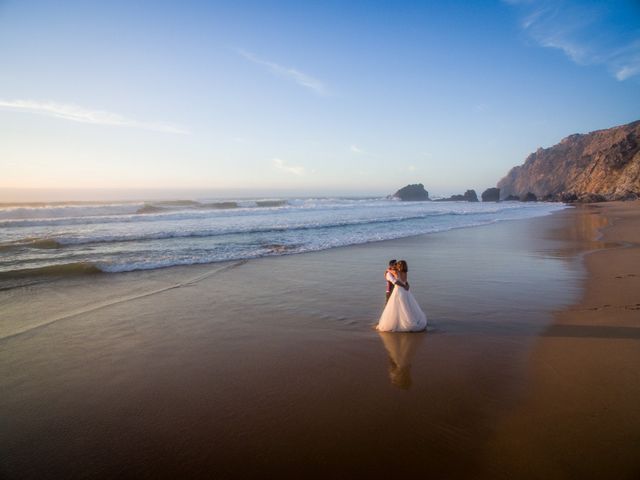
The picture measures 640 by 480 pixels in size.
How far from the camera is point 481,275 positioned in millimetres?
9555

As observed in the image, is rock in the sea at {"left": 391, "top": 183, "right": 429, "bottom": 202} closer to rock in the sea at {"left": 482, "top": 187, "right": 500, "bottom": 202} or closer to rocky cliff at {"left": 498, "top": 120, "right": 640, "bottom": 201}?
rock in the sea at {"left": 482, "top": 187, "right": 500, "bottom": 202}

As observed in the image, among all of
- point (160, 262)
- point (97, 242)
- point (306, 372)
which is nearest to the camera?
point (306, 372)

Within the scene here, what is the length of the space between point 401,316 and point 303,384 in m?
2.28

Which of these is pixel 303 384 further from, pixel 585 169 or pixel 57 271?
pixel 585 169

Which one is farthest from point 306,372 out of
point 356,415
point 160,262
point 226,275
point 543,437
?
point 160,262

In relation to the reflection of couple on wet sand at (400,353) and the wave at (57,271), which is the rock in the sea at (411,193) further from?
the reflection of couple on wet sand at (400,353)

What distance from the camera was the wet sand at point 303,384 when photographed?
117 inches

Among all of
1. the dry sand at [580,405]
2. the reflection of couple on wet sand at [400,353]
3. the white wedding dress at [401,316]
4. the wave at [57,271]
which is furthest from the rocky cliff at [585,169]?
the wave at [57,271]

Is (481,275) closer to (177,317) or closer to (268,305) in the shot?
(268,305)

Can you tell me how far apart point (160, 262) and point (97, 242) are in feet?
23.5

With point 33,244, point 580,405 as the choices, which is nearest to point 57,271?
point 33,244

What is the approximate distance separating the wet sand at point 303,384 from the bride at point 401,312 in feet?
0.76

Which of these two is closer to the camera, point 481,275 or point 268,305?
point 268,305

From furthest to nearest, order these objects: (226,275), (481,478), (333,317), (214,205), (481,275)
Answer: (214,205) < (226,275) < (481,275) < (333,317) < (481,478)
